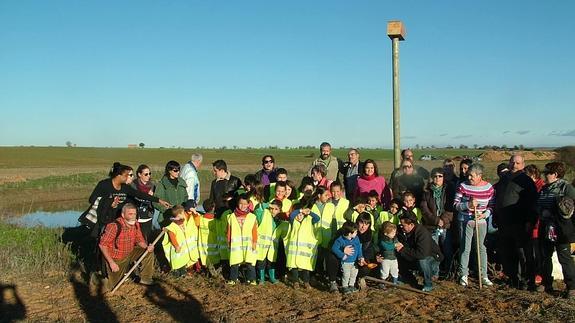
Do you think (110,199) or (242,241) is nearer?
(242,241)

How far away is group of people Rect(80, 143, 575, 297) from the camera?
6.70 meters

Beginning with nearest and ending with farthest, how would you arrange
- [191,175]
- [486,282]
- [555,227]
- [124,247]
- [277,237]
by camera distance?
1. [555,227]
2. [486,282]
3. [124,247]
4. [277,237]
5. [191,175]

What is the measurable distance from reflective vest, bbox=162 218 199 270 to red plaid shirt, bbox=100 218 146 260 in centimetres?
45

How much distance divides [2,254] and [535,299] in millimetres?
7895

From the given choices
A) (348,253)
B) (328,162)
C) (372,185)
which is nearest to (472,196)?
(372,185)

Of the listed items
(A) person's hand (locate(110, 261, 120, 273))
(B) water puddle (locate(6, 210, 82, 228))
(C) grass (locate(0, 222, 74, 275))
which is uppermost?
(A) person's hand (locate(110, 261, 120, 273))

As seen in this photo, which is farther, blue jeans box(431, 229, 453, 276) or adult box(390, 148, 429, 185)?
adult box(390, 148, 429, 185)

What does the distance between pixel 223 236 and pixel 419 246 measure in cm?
275

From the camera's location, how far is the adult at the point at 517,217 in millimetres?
6750

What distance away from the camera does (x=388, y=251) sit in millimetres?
6820

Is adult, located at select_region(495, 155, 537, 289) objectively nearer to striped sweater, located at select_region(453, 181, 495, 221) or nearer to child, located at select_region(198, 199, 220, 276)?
striped sweater, located at select_region(453, 181, 495, 221)

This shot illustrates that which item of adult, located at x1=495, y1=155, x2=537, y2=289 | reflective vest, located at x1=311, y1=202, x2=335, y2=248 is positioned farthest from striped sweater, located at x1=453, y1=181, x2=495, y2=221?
reflective vest, located at x1=311, y1=202, x2=335, y2=248

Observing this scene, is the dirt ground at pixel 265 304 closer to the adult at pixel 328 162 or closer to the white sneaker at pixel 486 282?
the white sneaker at pixel 486 282

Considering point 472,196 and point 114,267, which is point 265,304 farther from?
point 472,196
